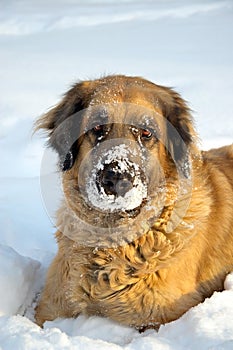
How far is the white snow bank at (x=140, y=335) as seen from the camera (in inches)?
111

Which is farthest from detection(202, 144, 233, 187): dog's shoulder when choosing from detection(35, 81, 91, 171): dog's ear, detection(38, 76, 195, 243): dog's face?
detection(35, 81, 91, 171): dog's ear

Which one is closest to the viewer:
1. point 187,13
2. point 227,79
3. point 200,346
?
point 200,346

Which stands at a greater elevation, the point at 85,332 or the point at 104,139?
the point at 104,139

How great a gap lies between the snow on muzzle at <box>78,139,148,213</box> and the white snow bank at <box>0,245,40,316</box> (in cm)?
81

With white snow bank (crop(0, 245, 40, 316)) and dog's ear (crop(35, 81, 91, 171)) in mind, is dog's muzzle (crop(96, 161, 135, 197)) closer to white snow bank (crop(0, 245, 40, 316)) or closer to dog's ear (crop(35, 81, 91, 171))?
dog's ear (crop(35, 81, 91, 171))

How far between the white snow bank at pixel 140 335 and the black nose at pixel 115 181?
0.86m

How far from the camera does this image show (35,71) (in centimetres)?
1408

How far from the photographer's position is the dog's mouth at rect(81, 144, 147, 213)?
3.31 metres

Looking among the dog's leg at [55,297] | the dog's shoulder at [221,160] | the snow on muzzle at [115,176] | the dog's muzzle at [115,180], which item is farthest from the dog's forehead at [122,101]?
the dog's leg at [55,297]

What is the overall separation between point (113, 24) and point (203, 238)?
15.5 m

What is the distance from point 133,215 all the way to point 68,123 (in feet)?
2.78

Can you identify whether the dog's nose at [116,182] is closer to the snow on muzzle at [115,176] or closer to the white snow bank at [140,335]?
the snow on muzzle at [115,176]

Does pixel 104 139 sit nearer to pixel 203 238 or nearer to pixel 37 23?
pixel 203 238

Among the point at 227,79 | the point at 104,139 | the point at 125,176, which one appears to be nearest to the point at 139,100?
the point at 104,139
